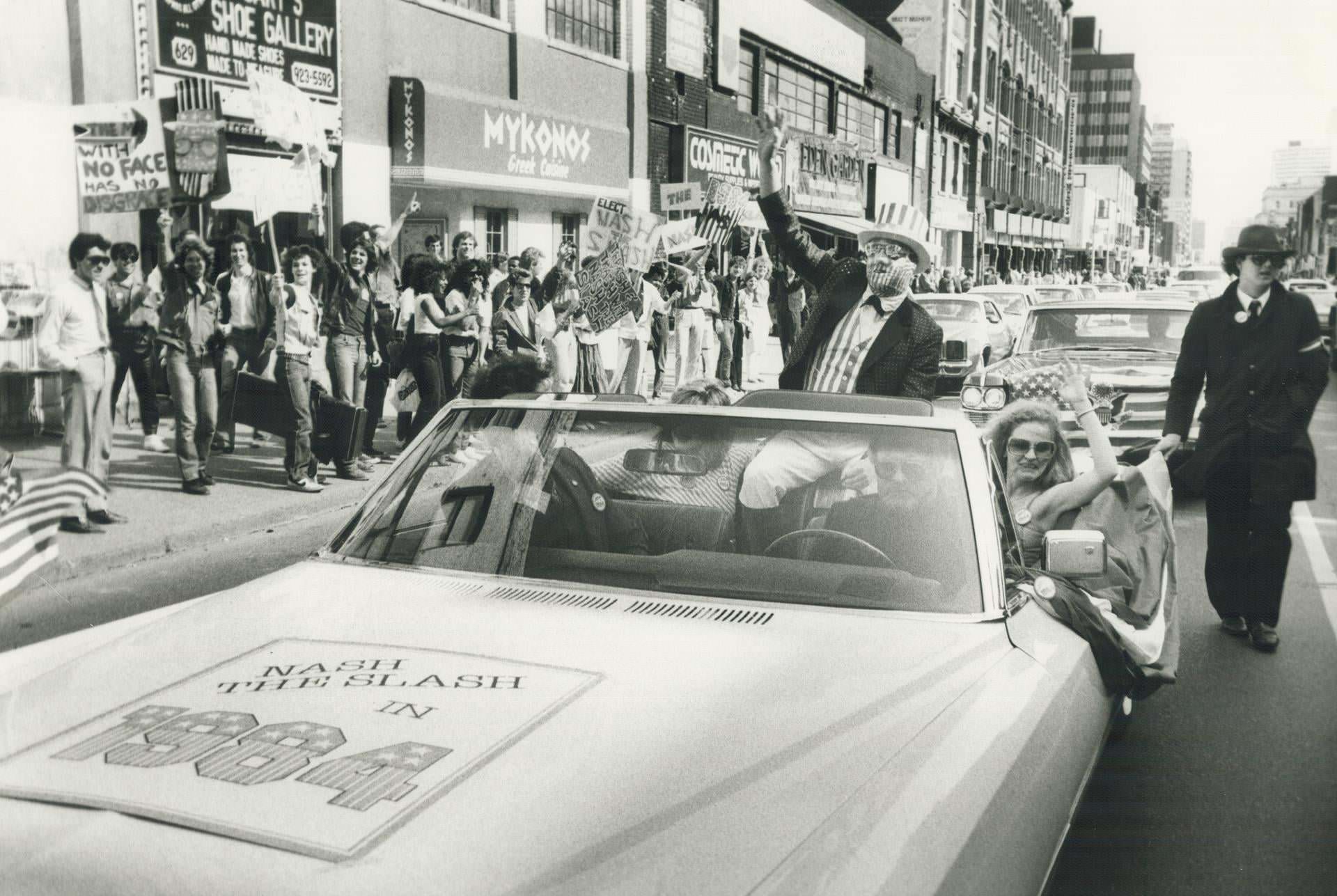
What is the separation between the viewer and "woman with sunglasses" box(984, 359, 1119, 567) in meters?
4.95

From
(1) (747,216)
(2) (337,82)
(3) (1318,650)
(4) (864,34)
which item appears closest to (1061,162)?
(4) (864,34)

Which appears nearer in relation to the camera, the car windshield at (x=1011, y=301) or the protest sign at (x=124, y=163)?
the protest sign at (x=124, y=163)

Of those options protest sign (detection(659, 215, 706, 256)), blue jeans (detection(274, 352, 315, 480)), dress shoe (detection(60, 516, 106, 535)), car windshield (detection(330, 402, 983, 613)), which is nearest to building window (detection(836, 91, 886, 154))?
protest sign (detection(659, 215, 706, 256))

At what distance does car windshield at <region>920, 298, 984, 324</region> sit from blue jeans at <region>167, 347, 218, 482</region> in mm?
12907

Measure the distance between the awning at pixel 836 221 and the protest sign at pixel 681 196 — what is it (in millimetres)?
15314

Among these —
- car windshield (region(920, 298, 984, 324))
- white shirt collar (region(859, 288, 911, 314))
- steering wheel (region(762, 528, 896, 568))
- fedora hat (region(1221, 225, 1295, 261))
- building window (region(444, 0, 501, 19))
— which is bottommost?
steering wheel (region(762, 528, 896, 568))

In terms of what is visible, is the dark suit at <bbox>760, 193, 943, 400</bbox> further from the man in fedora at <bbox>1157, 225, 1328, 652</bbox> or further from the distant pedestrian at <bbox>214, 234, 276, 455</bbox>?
the distant pedestrian at <bbox>214, 234, 276, 455</bbox>

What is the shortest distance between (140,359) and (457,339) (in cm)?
265

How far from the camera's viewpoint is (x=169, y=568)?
25.3 feet

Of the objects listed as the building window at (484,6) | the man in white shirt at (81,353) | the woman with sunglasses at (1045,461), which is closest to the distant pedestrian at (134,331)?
the man in white shirt at (81,353)

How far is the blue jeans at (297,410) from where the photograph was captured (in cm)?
1023

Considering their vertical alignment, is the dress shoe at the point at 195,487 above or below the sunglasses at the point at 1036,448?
below

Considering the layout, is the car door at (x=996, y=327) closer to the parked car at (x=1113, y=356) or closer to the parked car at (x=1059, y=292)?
the parked car at (x=1059, y=292)

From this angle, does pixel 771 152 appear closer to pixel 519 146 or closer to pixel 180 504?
pixel 180 504
